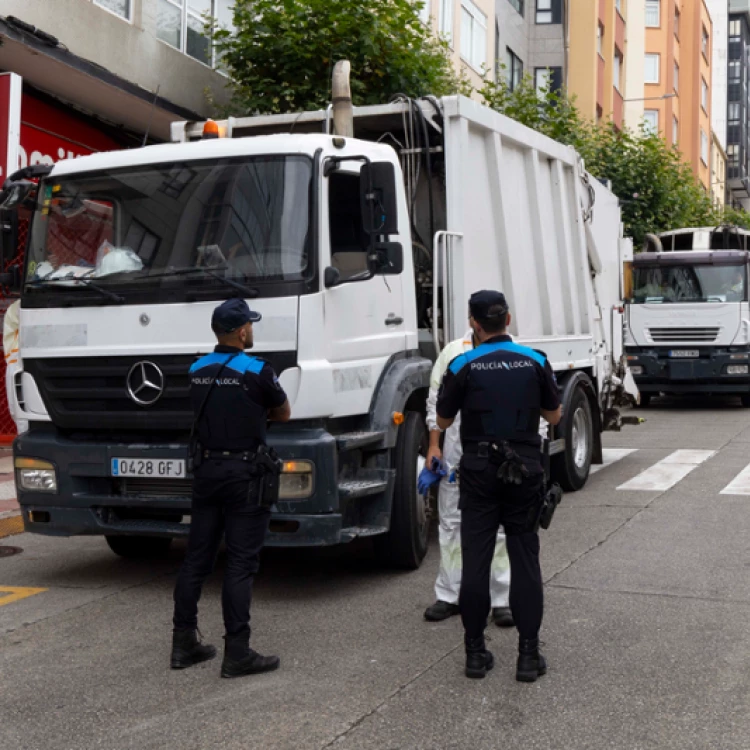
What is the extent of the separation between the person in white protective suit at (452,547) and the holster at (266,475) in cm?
103

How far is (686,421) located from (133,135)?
9827mm

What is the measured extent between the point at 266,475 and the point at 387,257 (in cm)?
184

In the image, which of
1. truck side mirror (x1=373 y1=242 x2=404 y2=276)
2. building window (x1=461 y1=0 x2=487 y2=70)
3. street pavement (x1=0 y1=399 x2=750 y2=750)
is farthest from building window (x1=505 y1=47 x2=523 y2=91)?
truck side mirror (x1=373 y1=242 x2=404 y2=276)

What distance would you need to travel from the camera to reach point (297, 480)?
6.03 metres

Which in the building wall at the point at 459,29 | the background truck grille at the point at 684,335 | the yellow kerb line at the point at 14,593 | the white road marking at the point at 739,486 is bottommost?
the yellow kerb line at the point at 14,593

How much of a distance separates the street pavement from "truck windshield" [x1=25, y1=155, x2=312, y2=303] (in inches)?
71.2

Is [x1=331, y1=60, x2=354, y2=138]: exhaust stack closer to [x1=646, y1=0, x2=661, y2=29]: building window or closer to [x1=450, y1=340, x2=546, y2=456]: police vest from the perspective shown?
[x1=450, y1=340, x2=546, y2=456]: police vest

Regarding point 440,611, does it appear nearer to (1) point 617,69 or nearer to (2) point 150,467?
(2) point 150,467

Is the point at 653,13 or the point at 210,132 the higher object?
the point at 653,13

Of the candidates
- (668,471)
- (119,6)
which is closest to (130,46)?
(119,6)

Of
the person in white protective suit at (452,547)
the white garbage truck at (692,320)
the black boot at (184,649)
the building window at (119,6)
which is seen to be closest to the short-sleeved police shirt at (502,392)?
the person in white protective suit at (452,547)

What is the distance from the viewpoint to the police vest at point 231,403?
196 inches

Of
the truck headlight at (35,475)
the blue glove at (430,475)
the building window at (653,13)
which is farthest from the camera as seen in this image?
the building window at (653,13)

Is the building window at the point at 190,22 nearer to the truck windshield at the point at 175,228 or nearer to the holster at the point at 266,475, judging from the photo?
the truck windshield at the point at 175,228
